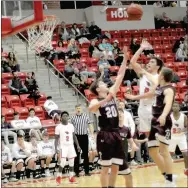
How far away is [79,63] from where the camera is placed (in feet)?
53.4

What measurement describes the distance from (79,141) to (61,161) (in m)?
0.92

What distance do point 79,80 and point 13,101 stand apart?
89.8 inches

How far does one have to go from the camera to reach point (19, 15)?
8.21 metres

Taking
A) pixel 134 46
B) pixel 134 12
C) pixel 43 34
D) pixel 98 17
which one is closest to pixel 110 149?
pixel 134 12

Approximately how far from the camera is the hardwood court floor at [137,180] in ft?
30.2

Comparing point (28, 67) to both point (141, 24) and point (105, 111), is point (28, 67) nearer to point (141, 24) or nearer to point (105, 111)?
point (141, 24)

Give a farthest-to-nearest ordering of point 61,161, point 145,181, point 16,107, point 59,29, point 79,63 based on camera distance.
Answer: point 59,29 < point 79,63 < point 16,107 < point 61,161 < point 145,181

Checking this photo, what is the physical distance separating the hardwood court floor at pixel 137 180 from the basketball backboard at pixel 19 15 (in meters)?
3.26

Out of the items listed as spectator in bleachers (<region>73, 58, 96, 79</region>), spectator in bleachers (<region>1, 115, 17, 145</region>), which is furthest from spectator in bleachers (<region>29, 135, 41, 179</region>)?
spectator in bleachers (<region>73, 58, 96, 79</region>)

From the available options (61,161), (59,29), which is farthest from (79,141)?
(59,29)

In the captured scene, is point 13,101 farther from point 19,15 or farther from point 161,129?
point 161,129

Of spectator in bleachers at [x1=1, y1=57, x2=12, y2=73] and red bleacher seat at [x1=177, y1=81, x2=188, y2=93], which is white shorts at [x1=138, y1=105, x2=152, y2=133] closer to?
spectator in bleachers at [x1=1, y1=57, x2=12, y2=73]

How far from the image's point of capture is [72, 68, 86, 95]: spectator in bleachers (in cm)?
1559

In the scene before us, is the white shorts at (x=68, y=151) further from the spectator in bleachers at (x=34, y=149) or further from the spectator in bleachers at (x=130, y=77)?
the spectator in bleachers at (x=130, y=77)
